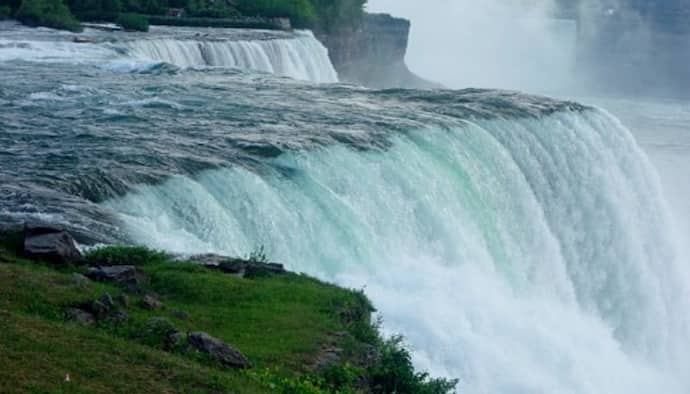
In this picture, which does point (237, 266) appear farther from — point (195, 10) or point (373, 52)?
point (373, 52)

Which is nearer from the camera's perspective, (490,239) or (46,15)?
(490,239)

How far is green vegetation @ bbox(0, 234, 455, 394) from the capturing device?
27.7 ft

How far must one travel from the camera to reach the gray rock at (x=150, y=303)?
10336mm

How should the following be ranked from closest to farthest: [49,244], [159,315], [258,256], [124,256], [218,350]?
[218,350] < [159,315] < [49,244] < [124,256] < [258,256]

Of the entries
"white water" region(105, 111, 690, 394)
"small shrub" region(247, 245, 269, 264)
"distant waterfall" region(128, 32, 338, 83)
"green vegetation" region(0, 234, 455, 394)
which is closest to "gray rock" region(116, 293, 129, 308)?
"green vegetation" region(0, 234, 455, 394)

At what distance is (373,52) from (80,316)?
5085 centimetres

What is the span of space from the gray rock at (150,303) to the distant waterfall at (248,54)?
21.7 m

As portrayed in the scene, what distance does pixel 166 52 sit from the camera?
109ft

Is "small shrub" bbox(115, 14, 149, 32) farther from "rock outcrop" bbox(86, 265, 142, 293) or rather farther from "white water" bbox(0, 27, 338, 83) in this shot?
"rock outcrop" bbox(86, 265, 142, 293)

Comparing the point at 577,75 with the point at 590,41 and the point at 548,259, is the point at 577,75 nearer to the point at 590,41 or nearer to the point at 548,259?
the point at 590,41

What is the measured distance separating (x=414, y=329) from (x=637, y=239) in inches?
528

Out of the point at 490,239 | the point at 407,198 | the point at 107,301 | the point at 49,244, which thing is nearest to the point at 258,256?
the point at 49,244

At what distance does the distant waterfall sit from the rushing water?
2934mm

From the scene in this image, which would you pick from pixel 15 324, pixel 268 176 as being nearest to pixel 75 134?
pixel 268 176
